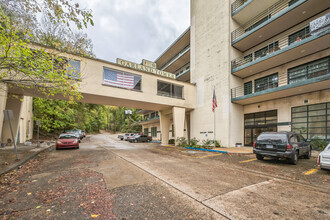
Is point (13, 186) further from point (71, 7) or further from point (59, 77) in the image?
point (71, 7)

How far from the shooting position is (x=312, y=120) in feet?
36.9

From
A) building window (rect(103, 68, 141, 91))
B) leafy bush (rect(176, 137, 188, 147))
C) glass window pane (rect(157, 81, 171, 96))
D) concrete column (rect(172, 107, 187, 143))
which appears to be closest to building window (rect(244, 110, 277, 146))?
leafy bush (rect(176, 137, 188, 147))

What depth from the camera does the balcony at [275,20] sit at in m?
10.8

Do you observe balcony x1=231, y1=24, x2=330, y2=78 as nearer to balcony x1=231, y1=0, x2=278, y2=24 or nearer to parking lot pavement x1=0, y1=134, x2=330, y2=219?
balcony x1=231, y1=0, x2=278, y2=24

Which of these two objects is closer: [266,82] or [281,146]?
[281,146]

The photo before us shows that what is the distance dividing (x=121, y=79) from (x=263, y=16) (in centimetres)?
1510

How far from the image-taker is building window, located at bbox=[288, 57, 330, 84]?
10688 mm

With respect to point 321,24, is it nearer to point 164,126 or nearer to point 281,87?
point 281,87

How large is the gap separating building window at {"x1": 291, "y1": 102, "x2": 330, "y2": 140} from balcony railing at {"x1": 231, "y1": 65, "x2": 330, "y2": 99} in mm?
2253

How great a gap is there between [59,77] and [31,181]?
12.3ft

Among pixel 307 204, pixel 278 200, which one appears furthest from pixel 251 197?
pixel 307 204

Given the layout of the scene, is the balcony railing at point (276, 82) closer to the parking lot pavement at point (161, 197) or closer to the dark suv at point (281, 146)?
the dark suv at point (281, 146)

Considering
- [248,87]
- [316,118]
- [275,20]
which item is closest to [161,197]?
[316,118]

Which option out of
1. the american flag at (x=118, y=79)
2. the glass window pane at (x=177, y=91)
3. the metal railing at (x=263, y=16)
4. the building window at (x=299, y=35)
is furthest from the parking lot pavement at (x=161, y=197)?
the metal railing at (x=263, y=16)
